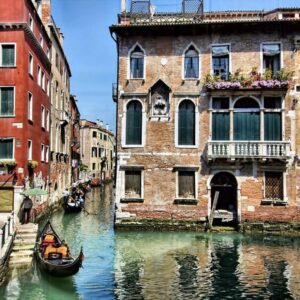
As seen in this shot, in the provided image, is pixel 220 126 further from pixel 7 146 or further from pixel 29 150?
pixel 7 146

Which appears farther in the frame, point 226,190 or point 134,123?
point 226,190

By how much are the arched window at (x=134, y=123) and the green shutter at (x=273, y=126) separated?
15.9 feet

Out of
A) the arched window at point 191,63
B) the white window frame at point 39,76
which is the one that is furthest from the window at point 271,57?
the white window frame at point 39,76

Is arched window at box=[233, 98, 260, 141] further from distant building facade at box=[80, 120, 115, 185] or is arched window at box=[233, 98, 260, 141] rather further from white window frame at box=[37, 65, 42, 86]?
distant building facade at box=[80, 120, 115, 185]

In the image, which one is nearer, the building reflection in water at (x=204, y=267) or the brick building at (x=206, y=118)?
the building reflection in water at (x=204, y=267)

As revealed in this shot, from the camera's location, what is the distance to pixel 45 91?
20.6m

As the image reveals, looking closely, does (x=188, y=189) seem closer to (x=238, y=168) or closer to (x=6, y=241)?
(x=238, y=168)

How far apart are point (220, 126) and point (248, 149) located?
144 centimetres

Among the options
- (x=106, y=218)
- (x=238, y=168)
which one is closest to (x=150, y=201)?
(x=238, y=168)

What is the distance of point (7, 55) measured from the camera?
631 inches

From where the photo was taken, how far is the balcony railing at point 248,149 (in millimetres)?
16438

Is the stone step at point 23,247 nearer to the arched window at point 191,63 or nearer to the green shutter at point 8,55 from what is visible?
the green shutter at point 8,55

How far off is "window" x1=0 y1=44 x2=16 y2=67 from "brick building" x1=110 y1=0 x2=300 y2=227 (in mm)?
3946

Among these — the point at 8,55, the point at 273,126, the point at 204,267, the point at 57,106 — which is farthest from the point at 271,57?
the point at 57,106
